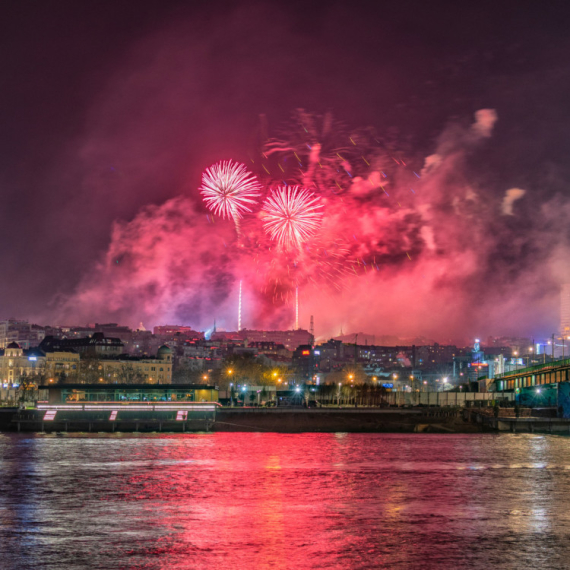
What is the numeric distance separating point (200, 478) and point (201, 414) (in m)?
51.4

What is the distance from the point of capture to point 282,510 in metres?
27.8

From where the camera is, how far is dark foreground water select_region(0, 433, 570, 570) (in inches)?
796

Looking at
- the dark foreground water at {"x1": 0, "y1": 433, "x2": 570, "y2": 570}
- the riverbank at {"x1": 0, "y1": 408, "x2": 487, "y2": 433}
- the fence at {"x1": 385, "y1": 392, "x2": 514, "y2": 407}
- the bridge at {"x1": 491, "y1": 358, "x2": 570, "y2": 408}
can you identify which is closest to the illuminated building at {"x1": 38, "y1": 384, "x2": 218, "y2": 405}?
the riverbank at {"x1": 0, "y1": 408, "x2": 487, "y2": 433}

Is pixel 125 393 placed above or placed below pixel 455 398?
above

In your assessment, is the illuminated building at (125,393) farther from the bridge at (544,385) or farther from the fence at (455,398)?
the bridge at (544,385)

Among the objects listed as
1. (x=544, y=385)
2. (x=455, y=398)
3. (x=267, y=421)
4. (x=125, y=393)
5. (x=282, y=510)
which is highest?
(x=544, y=385)

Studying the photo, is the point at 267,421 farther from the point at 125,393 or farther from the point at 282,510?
the point at 282,510

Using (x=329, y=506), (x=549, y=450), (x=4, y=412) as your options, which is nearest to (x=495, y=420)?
(x=549, y=450)

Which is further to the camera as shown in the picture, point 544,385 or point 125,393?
point 544,385

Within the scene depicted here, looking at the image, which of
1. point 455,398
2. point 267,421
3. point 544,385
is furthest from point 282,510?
point 455,398

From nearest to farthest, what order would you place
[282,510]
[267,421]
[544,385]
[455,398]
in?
[282,510], [267,421], [544,385], [455,398]

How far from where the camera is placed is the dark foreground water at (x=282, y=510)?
20.2 metres

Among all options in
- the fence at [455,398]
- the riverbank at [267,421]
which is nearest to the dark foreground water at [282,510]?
the riverbank at [267,421]

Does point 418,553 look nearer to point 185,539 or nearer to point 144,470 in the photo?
point 185,539
